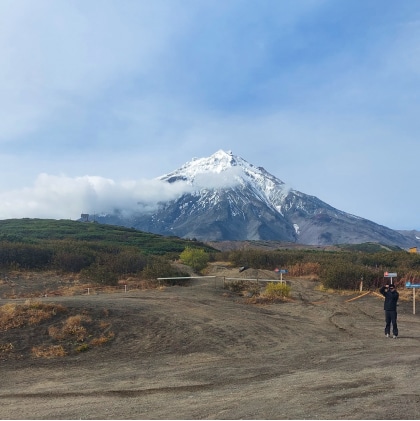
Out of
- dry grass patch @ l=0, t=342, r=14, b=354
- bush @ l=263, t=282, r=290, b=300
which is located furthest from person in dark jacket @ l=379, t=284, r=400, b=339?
dry grass patch @ l=0, t=342, r=14, b=354

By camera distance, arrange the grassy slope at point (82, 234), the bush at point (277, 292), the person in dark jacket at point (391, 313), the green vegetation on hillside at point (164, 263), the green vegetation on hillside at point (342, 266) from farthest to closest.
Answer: the grassy slope at point (82, 234)
the green vegetation on hillside at point (164, 263)
the green vegetation on hillside at point (342, 266)
the bush at point (277, 292)
the person in dark jacket at point (391, 313)

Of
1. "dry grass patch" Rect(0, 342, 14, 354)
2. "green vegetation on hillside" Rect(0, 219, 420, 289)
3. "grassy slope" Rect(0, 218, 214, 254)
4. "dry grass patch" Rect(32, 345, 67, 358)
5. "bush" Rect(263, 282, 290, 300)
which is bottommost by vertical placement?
"dry grass patch" Rect(32, 345, 67, 358)

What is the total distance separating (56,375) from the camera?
10.8 meters

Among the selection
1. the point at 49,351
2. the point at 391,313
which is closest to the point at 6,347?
the point at 49,351

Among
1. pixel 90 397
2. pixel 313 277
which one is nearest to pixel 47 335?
pixel 90 397

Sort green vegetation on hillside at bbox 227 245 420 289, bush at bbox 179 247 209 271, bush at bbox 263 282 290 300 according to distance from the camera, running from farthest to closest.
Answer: bush at bbox 179 247 209 271 → green vegetation on hillside at bbox 227 245 420 289 → bush at bbox 263 282 290 300

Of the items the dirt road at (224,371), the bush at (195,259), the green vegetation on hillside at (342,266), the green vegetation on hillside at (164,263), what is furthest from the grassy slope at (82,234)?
the dirt road at (224,371)

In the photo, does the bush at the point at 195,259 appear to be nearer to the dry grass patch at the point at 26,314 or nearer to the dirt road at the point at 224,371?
the dirt road at the point at 224,371

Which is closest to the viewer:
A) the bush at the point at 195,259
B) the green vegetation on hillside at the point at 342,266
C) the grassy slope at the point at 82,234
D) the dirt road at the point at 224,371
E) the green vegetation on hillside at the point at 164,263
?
the dirt road at the point at 224,371

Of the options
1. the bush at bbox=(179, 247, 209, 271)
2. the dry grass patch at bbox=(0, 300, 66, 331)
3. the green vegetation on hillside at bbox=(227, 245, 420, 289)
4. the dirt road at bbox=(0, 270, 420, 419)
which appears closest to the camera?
the dirt road at bbox=(0, 270, 420, 419)

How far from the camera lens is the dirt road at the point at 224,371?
7766mm

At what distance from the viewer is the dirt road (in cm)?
777

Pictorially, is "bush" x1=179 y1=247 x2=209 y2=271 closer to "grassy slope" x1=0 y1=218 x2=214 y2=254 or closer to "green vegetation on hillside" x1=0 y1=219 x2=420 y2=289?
"green vegetation on hillside" x1=0 y1=219 x2=420 y2=289

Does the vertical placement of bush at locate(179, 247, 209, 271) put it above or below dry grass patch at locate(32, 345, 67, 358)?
above
